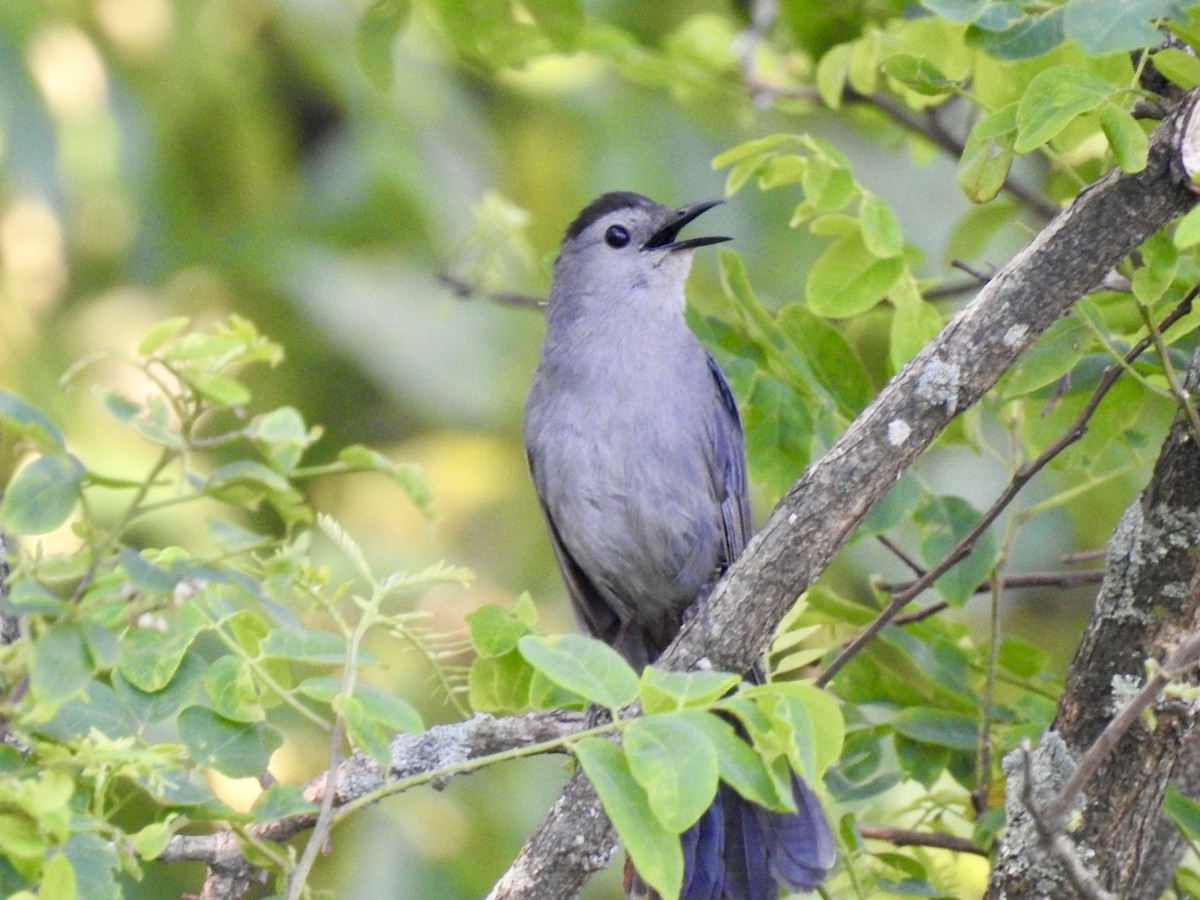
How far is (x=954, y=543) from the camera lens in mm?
2760

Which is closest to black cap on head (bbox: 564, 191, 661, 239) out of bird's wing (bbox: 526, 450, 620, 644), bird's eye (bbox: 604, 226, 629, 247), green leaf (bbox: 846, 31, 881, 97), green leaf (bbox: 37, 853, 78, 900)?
bird's eye (bbox: 604, 226, 629, 247)

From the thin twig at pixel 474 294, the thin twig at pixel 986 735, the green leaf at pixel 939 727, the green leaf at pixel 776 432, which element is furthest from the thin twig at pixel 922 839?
the thin twig at pixel 474 294

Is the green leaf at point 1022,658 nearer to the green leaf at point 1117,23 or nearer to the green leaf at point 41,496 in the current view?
the green leaf at point 1117,23

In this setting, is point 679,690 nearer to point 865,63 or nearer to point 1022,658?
point 1022,658

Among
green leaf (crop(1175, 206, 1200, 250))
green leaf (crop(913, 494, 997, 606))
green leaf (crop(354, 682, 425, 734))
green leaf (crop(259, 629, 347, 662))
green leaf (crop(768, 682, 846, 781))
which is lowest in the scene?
green leaf (crop(913, 494, 997, 606))

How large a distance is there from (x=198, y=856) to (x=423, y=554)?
128 inches

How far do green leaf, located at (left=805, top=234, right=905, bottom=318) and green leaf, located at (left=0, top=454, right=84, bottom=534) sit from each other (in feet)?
4.92

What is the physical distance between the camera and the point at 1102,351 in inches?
99.4

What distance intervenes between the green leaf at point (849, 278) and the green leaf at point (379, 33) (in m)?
1.21

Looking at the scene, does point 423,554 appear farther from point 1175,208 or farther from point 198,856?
point 1175,208

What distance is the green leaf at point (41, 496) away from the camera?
144 cm

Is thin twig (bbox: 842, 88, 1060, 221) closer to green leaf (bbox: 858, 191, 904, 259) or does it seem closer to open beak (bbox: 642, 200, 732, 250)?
open beak (bbox: 642, 200, 732, 250)

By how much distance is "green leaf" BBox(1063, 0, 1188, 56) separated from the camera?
6.76 ft

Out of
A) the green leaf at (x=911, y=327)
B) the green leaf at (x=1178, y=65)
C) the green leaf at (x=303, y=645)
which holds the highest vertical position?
the green leaf at (x=1178, y=65)
